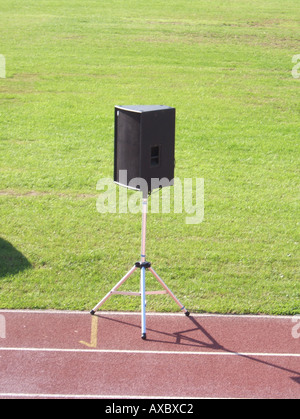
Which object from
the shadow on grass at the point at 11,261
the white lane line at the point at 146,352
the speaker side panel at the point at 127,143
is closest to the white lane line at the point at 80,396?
the white lane line at the point at 146,352

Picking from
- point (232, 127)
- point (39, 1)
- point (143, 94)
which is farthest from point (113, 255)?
point (39, 1)

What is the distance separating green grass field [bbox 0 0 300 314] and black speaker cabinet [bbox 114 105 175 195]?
1929 mm

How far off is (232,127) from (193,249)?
7505 mm

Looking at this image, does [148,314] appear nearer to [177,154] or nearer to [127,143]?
[127,143]

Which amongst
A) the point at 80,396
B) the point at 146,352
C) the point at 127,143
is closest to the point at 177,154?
the point at 127,143

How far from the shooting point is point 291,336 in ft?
25.5

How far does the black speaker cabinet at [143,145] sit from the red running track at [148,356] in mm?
1846

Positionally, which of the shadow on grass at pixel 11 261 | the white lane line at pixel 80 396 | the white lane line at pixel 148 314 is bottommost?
the white lane line at pixel 80 396

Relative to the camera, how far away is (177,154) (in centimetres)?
1473

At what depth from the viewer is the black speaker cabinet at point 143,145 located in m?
7.20

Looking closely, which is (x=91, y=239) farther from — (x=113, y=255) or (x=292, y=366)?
(x=292, y=366)

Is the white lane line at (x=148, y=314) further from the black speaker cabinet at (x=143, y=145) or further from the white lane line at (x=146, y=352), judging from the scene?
the black speaker cabinet at (x=143, y=145)

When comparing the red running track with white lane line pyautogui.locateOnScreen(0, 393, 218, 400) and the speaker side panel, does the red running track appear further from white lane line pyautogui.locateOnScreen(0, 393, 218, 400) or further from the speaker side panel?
the speaker side panel

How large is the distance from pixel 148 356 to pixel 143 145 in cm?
244
